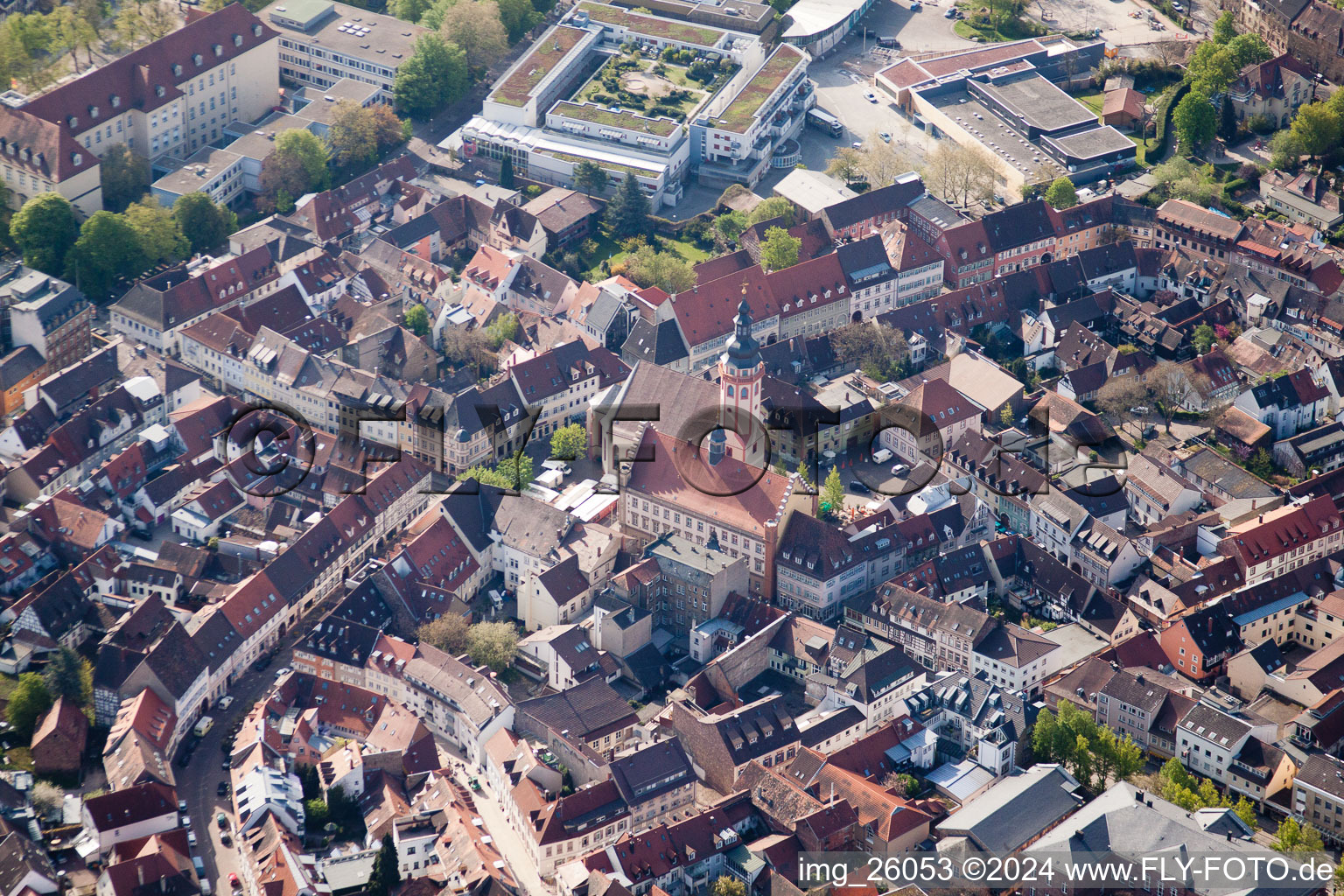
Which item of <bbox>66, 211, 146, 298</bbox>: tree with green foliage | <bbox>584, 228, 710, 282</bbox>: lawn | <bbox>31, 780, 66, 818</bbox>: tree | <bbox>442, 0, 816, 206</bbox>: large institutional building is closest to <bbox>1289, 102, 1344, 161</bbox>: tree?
<bbox>442, 0, 816, 206</bbox>: large institutional building

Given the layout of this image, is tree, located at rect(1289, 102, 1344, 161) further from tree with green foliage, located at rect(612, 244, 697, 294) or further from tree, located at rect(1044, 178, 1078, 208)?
tree with green foliage, located at rect(612, 244, 697, 294)

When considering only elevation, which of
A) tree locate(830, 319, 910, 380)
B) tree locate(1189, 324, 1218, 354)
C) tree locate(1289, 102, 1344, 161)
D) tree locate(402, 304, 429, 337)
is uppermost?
tree locate(1289, 102, 1344, 161)

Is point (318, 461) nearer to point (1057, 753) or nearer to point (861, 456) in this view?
point (861, 456)

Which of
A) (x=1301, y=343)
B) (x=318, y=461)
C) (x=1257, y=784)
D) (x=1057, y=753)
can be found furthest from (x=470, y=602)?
(x=1301, y=343)

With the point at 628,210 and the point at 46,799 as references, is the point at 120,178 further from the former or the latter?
the point at 46,799

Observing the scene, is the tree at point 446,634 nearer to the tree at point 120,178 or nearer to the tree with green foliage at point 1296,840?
the tree with green foliage at point 1296,840

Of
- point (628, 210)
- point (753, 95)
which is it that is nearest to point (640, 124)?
point (753, 95)
